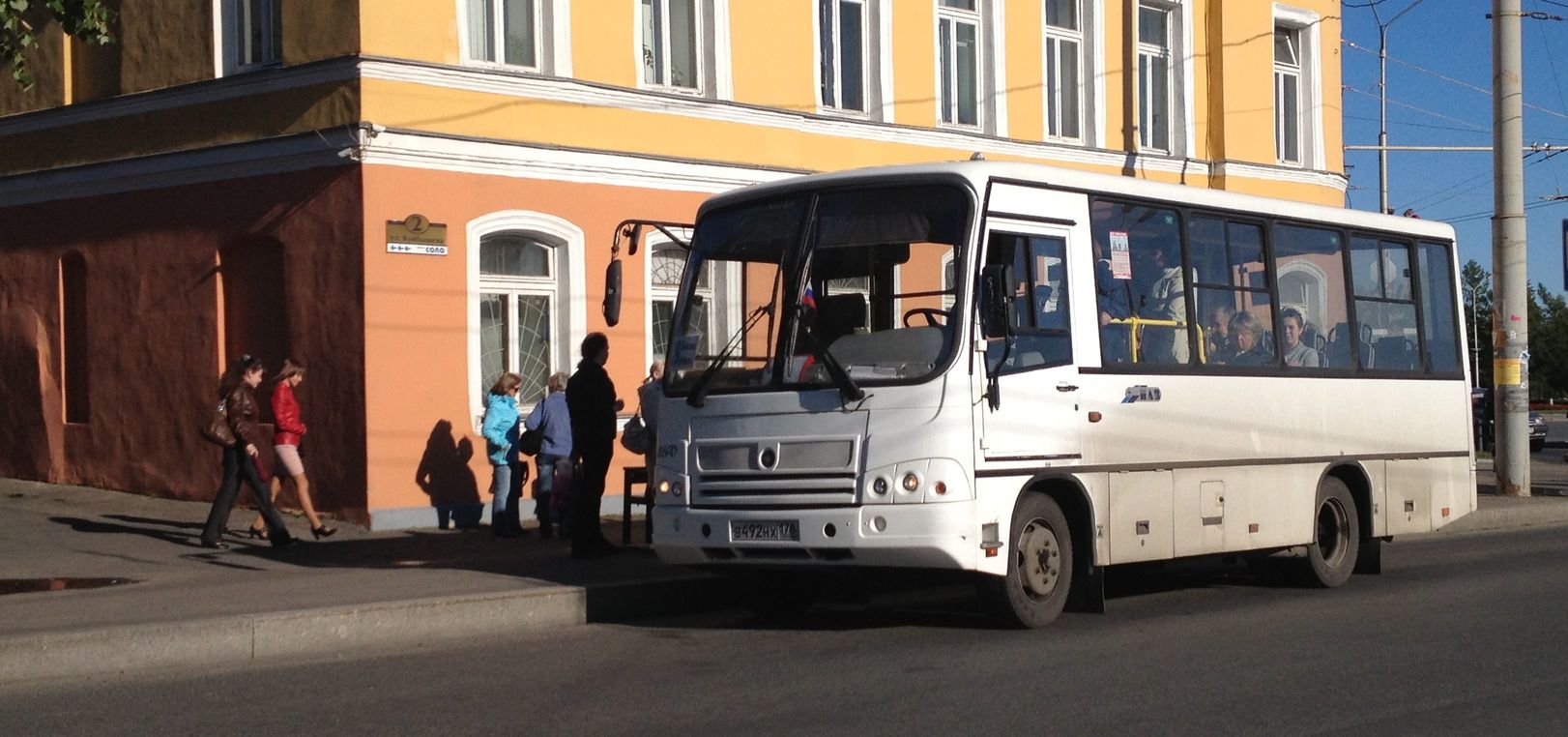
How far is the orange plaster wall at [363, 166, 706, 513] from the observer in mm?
18016

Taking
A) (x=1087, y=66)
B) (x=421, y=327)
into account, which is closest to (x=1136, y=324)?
(x=421, y=327)

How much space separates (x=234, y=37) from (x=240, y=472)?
18.1 ft

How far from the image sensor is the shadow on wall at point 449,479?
18.4 metres

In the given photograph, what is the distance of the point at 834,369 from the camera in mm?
11219

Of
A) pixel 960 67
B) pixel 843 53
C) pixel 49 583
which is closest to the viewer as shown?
pixel 49 583

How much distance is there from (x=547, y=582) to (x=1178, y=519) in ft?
14.5

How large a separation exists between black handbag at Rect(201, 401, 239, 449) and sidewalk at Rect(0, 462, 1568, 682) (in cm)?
94

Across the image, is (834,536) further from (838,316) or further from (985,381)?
(838,316)

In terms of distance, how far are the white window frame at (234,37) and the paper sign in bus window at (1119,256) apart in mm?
10359

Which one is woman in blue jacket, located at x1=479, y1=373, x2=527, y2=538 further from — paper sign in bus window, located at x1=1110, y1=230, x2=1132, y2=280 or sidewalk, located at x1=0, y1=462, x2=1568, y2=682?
paper sign in bus window, located at x1=1110, y1=230, x2=1132, y2=280

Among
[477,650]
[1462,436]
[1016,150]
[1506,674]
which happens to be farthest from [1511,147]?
[477,650]

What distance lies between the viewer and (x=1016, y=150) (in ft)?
81.4

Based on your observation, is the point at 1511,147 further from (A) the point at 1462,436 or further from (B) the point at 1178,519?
(B) the point at 1178,519

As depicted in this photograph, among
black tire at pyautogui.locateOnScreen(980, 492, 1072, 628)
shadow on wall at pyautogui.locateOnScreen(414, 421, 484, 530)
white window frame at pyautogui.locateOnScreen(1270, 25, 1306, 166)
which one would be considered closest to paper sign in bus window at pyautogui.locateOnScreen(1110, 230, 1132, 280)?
black tire at pyautogui.locateOnScreen(980, 492, 1072, 628)
